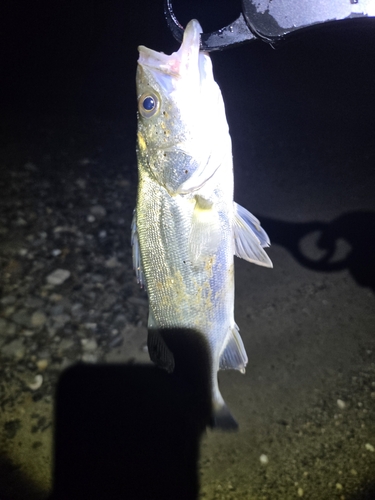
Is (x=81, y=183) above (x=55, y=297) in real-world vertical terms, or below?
above

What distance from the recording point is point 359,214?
10.3ft

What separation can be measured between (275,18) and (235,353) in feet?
4.82

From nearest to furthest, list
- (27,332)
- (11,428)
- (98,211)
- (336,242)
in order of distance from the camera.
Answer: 1. (11,428)
2. (27,332)
3. (336,242)
4. (98,211)

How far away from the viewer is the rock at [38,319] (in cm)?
274

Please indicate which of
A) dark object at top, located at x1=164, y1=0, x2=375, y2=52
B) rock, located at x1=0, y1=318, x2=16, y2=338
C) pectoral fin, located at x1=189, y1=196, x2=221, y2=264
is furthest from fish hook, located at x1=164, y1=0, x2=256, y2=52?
rock, located at x1=0, y1=318, x2=16, y2=338

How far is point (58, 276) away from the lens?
9.87ft

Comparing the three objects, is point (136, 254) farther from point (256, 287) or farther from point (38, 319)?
point (38, 319)

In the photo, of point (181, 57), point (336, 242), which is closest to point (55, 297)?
point (181, 57)

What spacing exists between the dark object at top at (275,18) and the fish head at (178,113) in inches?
4.9

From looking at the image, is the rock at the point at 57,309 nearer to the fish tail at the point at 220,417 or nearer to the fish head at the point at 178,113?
the fish tail at the point at 220,417

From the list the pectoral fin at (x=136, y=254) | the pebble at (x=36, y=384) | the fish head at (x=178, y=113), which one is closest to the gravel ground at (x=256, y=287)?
the pebble at (x=36, y=384)

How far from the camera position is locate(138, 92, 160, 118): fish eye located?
1.40 meters

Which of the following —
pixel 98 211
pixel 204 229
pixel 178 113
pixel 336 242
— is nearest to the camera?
pixel 178 113

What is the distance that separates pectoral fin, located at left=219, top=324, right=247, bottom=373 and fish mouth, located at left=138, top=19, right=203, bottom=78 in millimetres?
1182
